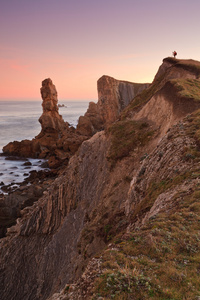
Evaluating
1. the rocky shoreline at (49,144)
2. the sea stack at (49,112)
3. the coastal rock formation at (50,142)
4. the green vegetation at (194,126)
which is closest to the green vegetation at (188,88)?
the green vegetation at (194,126)

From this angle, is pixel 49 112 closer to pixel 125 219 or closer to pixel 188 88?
pixel 188 88

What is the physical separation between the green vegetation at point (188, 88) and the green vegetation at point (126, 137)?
5150 millimetres

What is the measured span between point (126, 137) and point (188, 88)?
9.03 meters

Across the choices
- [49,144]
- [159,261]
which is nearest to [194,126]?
[159,261]

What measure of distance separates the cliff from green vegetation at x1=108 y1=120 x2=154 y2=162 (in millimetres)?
115

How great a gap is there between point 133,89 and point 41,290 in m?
76.0

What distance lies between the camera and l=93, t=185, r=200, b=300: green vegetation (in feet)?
15.2

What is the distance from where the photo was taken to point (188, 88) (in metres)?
22.3

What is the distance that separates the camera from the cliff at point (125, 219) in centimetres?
522

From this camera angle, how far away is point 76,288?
5.45m

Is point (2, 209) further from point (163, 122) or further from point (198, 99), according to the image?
point (198, 99)

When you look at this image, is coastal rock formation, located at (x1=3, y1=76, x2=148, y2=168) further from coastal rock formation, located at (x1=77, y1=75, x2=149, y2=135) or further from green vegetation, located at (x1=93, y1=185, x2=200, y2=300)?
green vegetation, located at (x1=93, y1=185, x2=200, y2=300)

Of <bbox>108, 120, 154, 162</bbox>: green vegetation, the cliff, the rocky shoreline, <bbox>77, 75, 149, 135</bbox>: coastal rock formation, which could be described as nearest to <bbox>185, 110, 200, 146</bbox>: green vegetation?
the cliff

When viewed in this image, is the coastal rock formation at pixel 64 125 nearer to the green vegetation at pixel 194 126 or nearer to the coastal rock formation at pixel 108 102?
the coastal rock formation at pixel 108 102
